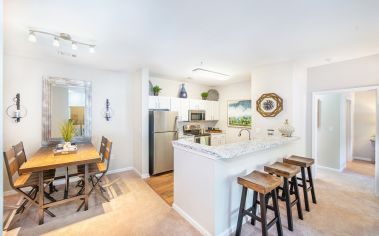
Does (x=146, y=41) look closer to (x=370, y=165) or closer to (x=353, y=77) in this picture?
(x=353, y=77)

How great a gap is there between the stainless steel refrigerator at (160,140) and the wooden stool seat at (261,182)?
234 cm

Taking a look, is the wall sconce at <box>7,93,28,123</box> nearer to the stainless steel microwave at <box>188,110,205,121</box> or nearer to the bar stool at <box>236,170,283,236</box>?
the stainless steel microwave at <box>188,110,205,121</box>

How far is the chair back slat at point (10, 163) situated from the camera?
2.03 m

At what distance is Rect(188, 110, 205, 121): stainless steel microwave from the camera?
477 cm

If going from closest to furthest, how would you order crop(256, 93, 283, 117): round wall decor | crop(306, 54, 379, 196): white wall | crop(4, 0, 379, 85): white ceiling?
crop(4, 0, 379, 85): white ceiling
crop(306, 54, 379, 196): white wall
crop(256, 93, 283, 117): round wall decor

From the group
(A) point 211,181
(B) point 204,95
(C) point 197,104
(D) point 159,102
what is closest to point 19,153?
(D) point 159,102

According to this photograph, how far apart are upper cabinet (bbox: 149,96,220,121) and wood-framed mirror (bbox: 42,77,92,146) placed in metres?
1.39

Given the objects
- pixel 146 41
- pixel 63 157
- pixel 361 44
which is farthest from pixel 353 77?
pixel 63 157

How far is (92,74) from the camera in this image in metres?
3.70

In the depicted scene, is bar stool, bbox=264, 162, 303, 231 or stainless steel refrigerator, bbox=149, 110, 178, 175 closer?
bar stool, bbox=264, 162, 303, 231

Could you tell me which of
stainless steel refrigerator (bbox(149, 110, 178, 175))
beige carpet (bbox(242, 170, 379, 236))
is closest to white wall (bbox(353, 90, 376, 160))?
beige carpet (bbox(242, 170, 379, 236))

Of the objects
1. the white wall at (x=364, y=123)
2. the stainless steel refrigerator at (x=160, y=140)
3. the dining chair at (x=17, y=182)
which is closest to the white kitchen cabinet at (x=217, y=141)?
the stainless steel refrigerator at (x=160, y=140)

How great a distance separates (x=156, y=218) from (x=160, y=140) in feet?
5.90

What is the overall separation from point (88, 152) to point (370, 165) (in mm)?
6713
